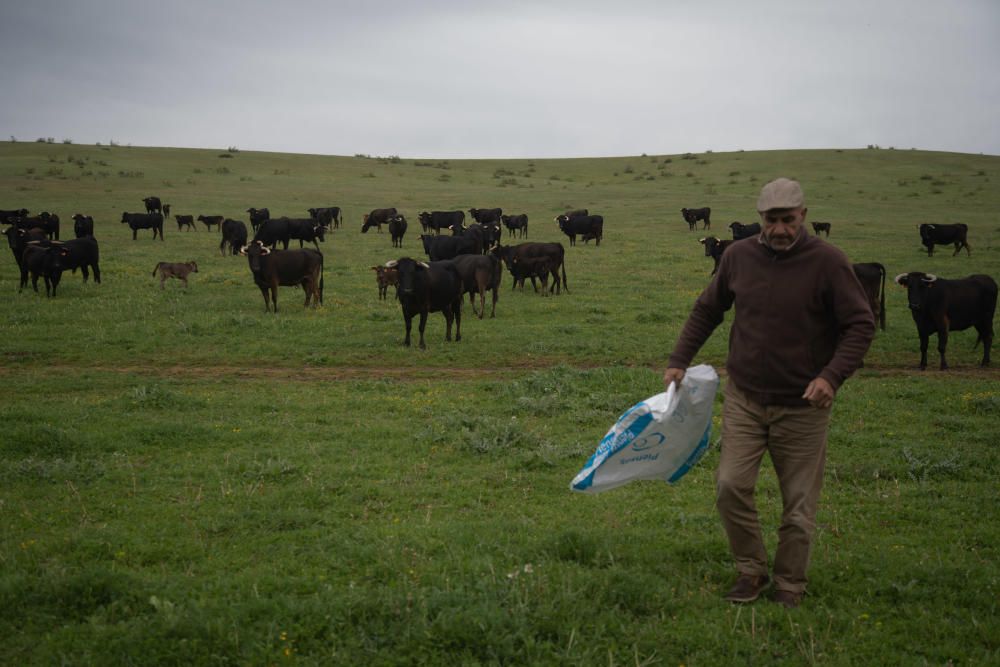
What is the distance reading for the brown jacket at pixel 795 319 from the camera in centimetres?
466

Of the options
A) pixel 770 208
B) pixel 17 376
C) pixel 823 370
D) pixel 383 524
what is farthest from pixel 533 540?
pixel 17 376

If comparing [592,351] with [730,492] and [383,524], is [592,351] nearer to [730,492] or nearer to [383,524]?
[383,524]

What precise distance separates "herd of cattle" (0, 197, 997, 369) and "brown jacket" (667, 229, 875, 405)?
9.39 metres

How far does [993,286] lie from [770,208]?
38.5 ft

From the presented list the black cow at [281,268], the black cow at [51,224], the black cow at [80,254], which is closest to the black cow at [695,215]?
the black cow at [281,268]

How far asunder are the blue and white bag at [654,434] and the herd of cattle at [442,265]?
9446mm

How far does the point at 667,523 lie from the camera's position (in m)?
6.62

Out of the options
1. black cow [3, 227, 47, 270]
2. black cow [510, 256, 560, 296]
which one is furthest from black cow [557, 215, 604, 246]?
black cow [3, 227, 47, 270]

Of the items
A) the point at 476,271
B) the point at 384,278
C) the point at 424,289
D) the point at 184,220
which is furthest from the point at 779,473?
the point at 184,220

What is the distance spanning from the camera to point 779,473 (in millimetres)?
5023

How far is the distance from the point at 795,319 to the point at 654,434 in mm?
1141

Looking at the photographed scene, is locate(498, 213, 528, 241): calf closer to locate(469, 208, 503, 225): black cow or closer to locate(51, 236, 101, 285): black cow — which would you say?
locate(469, 208, 503, 225): black cow

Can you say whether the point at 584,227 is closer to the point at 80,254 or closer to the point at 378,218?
the point at 378,218

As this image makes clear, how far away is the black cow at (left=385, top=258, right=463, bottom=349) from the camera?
15344 mm
